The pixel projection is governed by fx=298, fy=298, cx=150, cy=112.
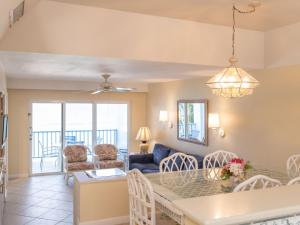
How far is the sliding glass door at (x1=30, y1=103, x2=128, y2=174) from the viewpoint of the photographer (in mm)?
7457

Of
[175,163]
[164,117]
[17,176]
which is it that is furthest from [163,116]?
[17,176]

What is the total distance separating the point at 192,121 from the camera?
6172 millimetres

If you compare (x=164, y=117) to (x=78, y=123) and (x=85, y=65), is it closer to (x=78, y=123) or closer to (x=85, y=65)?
(x=78, y=123)

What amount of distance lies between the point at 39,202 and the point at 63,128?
8.77 ft

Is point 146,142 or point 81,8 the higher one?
point 81,8

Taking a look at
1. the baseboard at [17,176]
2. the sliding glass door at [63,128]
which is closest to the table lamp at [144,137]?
the sliding glass door at [63,128]

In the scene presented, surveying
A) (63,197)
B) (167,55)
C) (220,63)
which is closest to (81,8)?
(167,55)

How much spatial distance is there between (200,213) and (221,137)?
431 cm

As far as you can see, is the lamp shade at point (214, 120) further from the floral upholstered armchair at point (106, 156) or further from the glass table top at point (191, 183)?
the floral upholstered armchair at point (106, 156)

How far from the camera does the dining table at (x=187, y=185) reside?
260 centimetres

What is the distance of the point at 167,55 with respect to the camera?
3.66m

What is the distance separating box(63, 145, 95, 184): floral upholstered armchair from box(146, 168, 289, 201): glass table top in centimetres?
351

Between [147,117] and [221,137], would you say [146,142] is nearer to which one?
[147,117]

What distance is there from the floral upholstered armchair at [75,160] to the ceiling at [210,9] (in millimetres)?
4179
